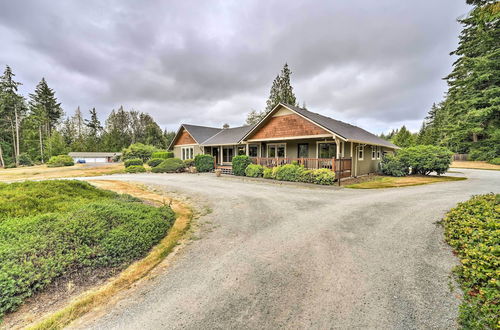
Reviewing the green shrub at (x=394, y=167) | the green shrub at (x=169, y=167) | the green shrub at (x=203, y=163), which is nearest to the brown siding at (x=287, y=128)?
Result: the green shrub at (x=203, y=163)

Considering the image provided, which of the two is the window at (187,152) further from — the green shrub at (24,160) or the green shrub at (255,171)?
the green shrub at (24,160)

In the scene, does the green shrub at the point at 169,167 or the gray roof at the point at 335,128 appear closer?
the gray roof at the point at 335,128

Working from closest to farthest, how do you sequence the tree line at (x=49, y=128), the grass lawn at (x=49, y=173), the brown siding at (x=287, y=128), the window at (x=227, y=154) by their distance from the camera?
1. the brown siding at (x=287, y=128)
2. the grass lawn at (x=49, y=173)
3. the window at (x=227, y=154)
4. the tree line at (x=49, y=128)

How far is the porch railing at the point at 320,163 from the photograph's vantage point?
12566mm

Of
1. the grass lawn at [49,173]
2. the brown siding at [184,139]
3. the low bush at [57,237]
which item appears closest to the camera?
the low bush at [57,237]

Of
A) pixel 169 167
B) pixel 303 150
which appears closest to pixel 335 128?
pixel 303 150

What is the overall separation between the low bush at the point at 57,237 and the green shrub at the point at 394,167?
1748cm

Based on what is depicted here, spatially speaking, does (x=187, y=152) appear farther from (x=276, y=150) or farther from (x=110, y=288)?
(x=110, y=288)

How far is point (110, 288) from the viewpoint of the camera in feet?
9.64

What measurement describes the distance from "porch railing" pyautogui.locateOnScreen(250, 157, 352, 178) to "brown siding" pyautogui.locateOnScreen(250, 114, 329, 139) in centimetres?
200

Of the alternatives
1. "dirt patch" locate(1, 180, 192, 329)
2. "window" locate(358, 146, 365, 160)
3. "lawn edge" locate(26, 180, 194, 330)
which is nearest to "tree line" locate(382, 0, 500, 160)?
→ "window" locate(358, 146, 365, 160)

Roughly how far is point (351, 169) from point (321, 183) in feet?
14.2

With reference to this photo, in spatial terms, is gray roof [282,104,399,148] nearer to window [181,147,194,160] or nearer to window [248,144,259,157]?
window [248,144,259,157]

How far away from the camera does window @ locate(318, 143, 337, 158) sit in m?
15.2
